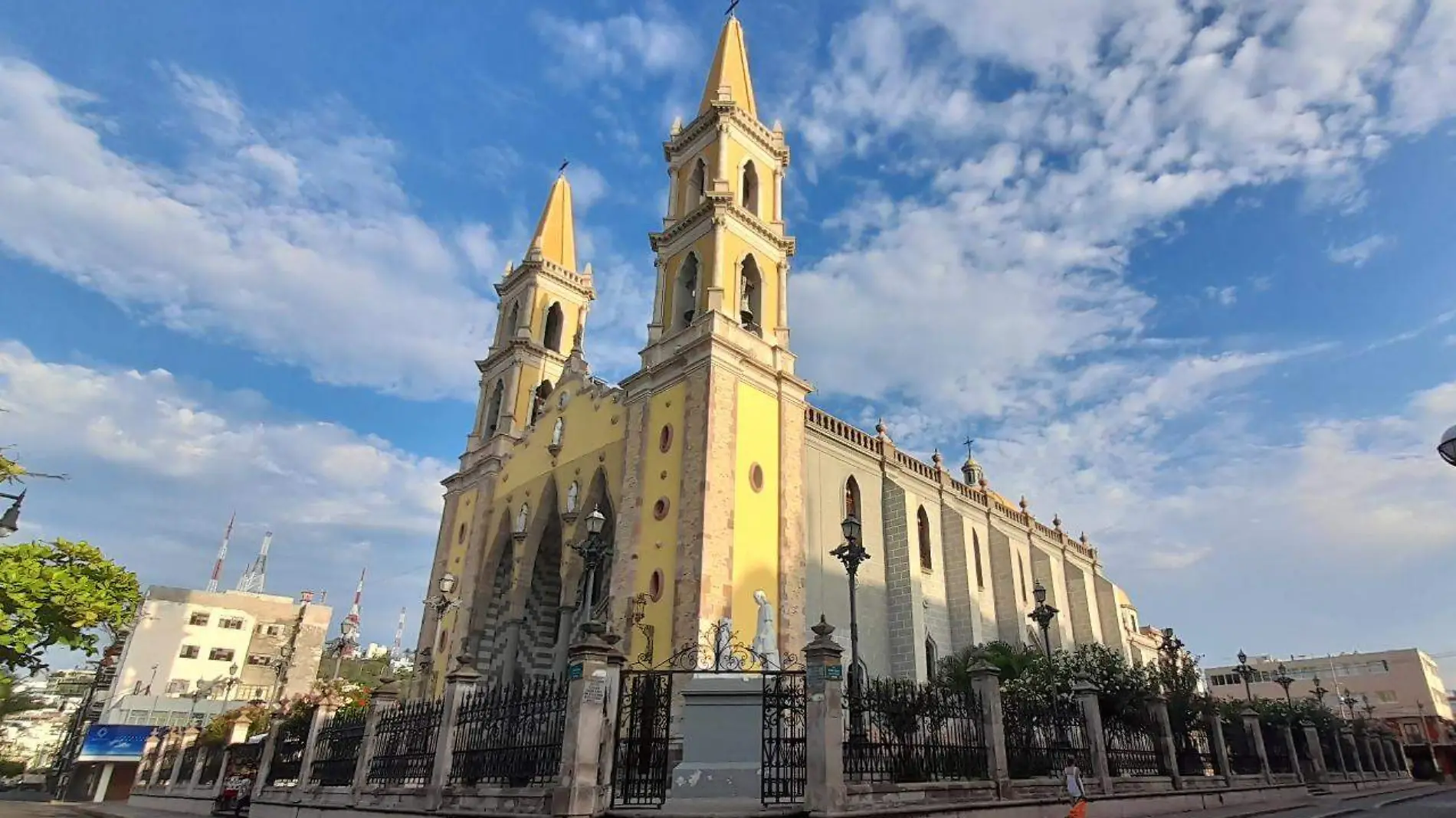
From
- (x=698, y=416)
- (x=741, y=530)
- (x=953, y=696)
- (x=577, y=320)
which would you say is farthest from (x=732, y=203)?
(x=953, y=696)

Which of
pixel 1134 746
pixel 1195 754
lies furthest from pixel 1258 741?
pixel 1134 746

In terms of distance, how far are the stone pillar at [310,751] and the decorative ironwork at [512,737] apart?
584 centimetres

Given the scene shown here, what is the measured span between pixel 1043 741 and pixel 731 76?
22.2m

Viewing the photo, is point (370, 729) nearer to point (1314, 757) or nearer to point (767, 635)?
point (767, 635)

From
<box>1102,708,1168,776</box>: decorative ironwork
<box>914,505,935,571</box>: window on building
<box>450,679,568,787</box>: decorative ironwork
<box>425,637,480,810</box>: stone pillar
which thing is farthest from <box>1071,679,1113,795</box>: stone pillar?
<box>914,505,935,571</box>: window on building

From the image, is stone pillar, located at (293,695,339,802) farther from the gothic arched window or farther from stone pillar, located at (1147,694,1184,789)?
the gothic arched window

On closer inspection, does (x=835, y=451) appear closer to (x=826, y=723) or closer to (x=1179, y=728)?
(x=1179, y=728)

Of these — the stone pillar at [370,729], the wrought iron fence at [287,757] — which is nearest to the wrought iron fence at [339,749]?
the stone pillar at [370,729]

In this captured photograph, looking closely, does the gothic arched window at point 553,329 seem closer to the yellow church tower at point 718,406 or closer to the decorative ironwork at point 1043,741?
the yellow church tower at point 718,406

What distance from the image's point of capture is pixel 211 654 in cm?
5034

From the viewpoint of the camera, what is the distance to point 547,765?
1027 cm

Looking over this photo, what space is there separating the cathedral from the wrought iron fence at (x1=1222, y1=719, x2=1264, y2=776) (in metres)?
7.68

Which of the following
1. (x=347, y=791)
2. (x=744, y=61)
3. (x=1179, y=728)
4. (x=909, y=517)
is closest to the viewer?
(x=347, y=791)

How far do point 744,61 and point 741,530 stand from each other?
56.7 ft
